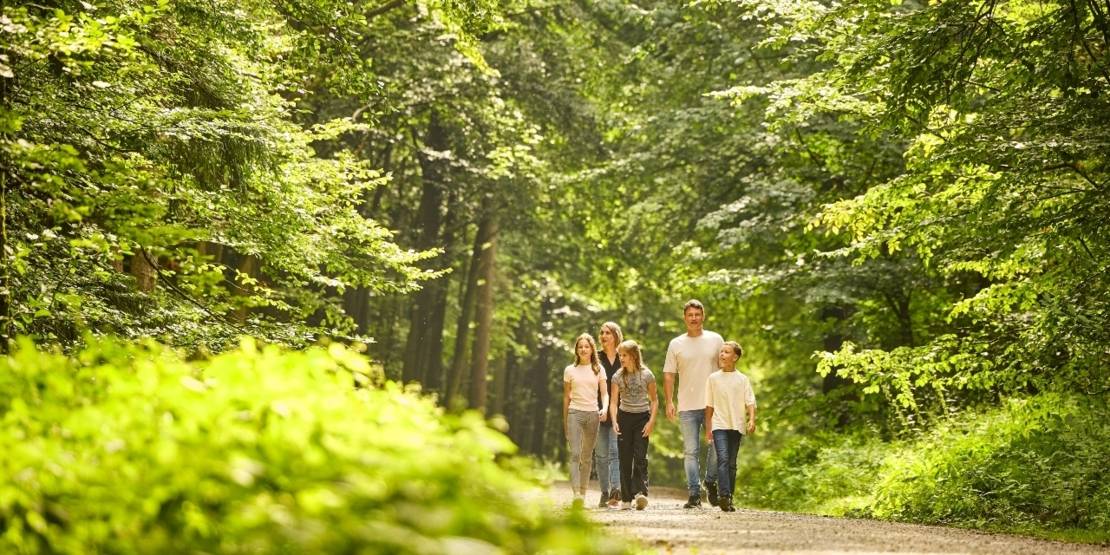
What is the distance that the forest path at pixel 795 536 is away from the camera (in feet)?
27.1

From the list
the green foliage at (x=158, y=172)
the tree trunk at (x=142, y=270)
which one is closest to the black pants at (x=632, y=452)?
the green foliage at (x=158, y=172)

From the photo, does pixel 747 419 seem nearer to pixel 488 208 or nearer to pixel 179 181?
pixel 179 181

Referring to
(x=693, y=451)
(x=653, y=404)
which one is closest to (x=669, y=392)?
(x=653, y=404)

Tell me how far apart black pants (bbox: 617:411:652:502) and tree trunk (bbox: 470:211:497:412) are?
17589mm

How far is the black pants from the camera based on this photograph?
12.5 metres

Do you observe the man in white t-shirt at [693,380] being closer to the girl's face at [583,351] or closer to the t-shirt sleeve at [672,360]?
the t-shirt sleeve at [672,360]

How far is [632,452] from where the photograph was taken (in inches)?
496

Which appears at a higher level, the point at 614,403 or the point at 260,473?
the point at 614,403

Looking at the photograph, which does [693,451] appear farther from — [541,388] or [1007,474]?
[541,388]

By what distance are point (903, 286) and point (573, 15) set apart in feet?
42.1

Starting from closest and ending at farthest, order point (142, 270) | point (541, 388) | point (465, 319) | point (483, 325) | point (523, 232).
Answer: point (142, 270)
point (523, 232)
point (483, 325)
point (465, 319)
point (541, 388)

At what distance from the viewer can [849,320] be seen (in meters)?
20.2

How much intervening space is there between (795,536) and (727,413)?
273 centimetres

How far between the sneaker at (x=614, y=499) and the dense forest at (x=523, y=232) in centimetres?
306
